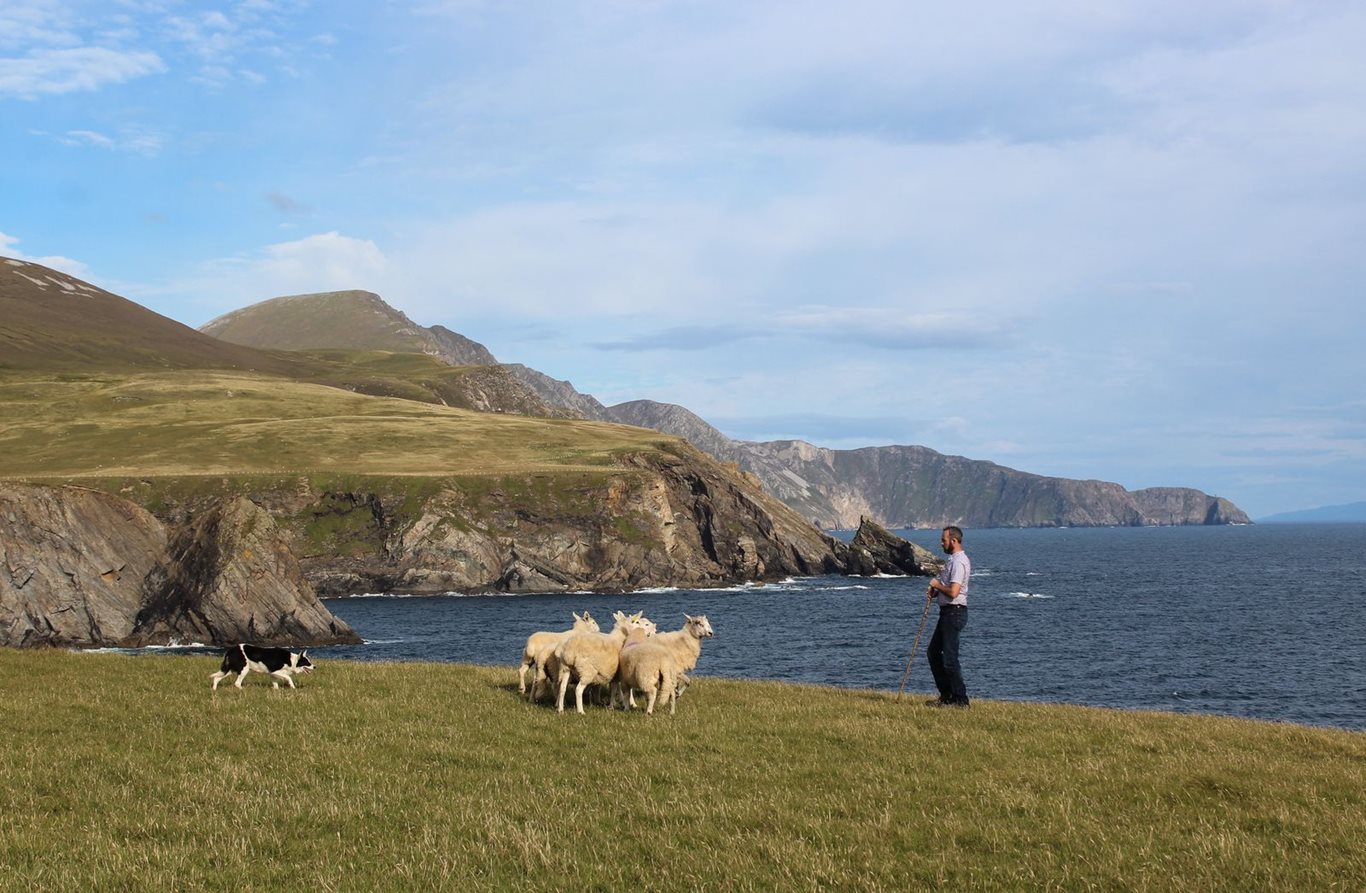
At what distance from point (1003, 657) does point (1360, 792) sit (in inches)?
2660

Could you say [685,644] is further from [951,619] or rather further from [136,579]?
[136,579]

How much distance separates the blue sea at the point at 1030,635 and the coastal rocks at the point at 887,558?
1668cm

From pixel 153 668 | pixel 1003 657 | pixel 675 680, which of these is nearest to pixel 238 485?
pixel 1003 657

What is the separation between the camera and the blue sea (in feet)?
Answer: 213

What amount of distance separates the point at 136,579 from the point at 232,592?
10.5m

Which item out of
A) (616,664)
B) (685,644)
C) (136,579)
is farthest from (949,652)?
(136,579)

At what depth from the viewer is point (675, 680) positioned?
68.1 feet

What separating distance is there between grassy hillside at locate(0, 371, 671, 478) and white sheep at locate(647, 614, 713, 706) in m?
130

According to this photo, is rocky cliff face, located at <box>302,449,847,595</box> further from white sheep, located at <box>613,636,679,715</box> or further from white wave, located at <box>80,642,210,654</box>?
white sheep, located at <box>613,636,679,715</box>

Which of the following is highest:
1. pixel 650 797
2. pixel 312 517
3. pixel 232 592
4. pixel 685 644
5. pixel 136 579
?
pixel 685 644

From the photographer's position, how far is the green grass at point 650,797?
10211 millimetres

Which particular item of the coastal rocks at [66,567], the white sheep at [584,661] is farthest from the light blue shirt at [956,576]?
the coastal rocks at [66,567]

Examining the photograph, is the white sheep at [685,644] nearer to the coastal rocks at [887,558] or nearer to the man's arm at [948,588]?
the man's arm at [948,588]

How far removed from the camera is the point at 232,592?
251 feet
